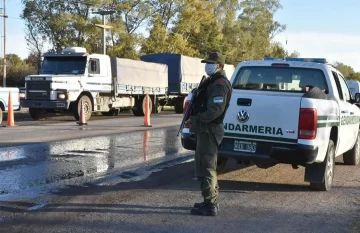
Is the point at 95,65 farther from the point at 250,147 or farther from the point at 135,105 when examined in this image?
the point at 250,147

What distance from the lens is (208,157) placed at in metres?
5.66

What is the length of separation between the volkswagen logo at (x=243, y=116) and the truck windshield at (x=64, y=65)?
14193 millimetres

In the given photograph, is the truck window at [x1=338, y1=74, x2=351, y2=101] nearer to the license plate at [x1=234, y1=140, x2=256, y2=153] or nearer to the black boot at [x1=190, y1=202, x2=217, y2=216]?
the license plate at [x1=234, y1=140, x2=256, y2=153]

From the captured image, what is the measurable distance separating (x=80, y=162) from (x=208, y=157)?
167 inches

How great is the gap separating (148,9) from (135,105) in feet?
58.9

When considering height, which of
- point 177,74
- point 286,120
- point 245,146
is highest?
point 177,74

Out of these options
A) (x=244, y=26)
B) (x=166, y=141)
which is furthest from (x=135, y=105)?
(x=244, y=26)

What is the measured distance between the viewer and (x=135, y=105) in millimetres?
25406

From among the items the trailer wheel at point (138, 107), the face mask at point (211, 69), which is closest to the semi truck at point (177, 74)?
the trailer wheel at point (138, 107)

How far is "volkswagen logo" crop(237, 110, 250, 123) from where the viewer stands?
7.15m

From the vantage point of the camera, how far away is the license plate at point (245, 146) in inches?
280

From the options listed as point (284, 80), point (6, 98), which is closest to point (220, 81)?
point (284, 80)

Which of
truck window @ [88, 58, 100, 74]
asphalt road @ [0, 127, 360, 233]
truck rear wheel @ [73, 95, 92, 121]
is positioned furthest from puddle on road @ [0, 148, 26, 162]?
truck window @ [88, 58, 100, 74]

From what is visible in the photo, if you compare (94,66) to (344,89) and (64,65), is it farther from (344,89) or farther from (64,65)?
(344,89)
